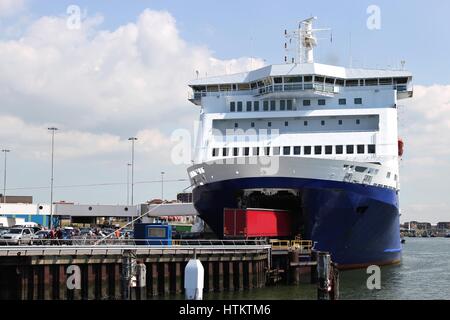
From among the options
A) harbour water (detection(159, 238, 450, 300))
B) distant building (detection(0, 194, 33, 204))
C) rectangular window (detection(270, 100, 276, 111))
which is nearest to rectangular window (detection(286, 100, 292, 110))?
rectangular window (detection(270, 100, 276, 111))

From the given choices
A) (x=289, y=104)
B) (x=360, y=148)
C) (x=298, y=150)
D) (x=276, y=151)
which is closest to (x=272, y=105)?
(x=289, y=104)

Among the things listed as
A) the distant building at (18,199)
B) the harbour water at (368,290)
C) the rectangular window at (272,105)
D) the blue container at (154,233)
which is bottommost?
the harbour water at (368,290)

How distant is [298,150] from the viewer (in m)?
37.3

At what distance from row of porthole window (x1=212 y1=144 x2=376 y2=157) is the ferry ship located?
58 millimetres

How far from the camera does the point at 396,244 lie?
43531 mm

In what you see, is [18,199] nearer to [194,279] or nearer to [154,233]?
[154,233]

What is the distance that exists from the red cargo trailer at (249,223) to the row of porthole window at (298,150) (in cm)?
421

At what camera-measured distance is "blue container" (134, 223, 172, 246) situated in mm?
32375

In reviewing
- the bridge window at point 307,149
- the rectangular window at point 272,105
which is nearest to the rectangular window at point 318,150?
the bridge window at point 307,149

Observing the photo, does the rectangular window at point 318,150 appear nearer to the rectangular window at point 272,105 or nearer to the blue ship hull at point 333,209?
the blue ship hull at point 333,209

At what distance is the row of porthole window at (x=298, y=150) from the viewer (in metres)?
36.8

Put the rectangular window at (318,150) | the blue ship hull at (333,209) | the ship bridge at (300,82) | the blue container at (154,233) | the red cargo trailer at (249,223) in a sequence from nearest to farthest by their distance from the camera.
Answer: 1. the blue container at (154,233)
2. the blue ship hull at (333,209)
3. the red cargo trailer at (249,223)
4. the rectangular window at (318,150)
5. the ship bridge at (300,82)

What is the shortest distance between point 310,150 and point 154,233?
1047 centimetres

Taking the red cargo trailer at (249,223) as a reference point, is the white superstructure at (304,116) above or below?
above
